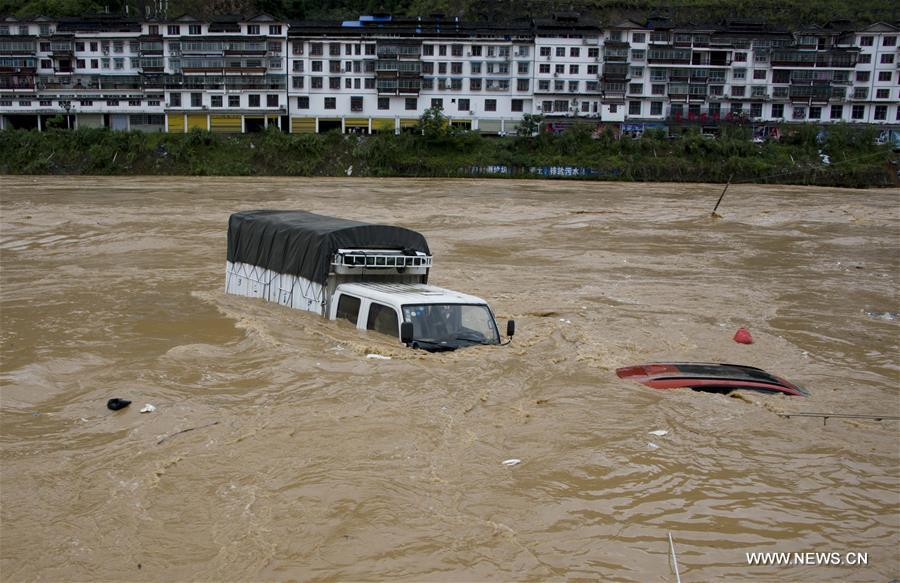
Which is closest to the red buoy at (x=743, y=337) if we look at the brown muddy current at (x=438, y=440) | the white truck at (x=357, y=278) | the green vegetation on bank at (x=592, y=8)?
the brown muddy current at (x=438, y=440)

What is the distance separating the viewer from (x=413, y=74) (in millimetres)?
75000

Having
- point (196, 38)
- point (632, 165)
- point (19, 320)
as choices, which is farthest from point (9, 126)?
point (19, 320)

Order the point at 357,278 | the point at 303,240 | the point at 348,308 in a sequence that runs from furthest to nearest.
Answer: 1. the point at 303,240
2. the point at 357,278
3. the point at 348,308

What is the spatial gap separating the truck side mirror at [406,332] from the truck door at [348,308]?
138 centimetres

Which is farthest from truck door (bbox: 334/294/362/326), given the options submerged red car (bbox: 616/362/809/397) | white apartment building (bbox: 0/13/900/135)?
white apartment building (bbox: 0/13/900/135)

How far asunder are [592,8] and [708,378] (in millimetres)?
98826

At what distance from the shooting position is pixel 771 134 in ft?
245

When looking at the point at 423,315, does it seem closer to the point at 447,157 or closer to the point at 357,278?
the point at 357,278

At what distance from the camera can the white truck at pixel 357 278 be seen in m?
13.1

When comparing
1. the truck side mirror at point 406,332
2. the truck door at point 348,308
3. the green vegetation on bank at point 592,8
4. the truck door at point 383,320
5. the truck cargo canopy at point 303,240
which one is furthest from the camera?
the green vegetation on bank at point 592,8

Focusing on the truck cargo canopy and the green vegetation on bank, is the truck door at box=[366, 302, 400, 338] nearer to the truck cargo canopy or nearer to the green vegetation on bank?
the truck cargo canopy

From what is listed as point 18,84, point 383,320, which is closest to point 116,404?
point 383,320

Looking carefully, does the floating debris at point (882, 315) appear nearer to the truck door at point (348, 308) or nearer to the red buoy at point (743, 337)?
the red buoy at point (743, 337)

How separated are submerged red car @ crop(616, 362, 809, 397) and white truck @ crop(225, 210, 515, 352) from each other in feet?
7.60
